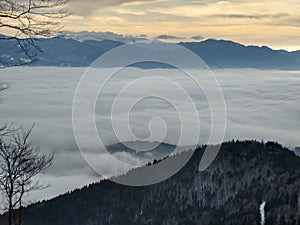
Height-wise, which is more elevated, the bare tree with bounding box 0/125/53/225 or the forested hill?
the bare tree with bounding box 0/125/53/225

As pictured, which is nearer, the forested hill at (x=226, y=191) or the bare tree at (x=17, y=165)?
the bare tree at (x=17, y=165)

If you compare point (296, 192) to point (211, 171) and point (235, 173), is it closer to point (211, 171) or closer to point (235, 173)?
point (235, 173)

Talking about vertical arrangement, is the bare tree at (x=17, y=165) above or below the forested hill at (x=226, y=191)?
above

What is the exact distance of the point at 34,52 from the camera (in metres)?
11.2

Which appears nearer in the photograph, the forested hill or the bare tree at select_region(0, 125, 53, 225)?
the bare tree at select_region(0, 125, 53, 225)

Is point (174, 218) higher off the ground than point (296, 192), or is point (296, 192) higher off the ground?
point (296, 192)

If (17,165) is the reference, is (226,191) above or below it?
below

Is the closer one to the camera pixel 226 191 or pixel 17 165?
pixel 17 165

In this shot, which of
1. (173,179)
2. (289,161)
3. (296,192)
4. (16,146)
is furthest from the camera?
(173,179)

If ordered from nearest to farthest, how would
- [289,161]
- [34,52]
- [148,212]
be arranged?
[34,52] < [289,161] < [148,212]

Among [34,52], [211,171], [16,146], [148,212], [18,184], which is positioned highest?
[34,52]

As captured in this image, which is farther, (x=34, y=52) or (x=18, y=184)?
(x=18, y=184)

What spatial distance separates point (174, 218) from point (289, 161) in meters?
50.5

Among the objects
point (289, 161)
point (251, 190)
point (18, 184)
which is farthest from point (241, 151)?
point (18, 184)
